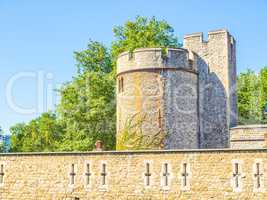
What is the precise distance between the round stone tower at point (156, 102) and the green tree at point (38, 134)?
39.3 ft

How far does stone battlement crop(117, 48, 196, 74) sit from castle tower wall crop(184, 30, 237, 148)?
244 centimetres

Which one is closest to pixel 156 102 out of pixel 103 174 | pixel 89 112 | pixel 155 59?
pixel 155 59

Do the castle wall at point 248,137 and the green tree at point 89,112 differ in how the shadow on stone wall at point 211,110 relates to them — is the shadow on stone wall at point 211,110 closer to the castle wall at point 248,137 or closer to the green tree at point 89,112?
the castle wall at point 248,137

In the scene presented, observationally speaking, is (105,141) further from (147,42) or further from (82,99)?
(147,42)

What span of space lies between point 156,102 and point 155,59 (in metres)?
2.15

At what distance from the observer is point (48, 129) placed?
38.6 metres

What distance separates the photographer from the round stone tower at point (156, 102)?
24031 mm

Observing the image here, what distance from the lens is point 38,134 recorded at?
158ft

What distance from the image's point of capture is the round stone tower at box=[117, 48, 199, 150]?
24031 mm

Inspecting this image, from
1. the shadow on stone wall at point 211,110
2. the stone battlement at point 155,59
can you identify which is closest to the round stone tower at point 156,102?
the stone battlement at point 155,59

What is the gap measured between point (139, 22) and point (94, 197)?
745 inches

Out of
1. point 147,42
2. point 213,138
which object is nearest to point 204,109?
point 213,138

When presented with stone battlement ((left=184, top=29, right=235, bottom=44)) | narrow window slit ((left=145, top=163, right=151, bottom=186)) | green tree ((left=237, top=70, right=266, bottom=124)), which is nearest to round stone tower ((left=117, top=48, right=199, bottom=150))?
stone battlement ((left=184, top=29, right=235, bottom=44))

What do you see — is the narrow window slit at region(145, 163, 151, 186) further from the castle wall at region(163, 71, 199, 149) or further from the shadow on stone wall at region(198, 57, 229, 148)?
the shadow on stone wall at region(198, 57, 229, 148)
